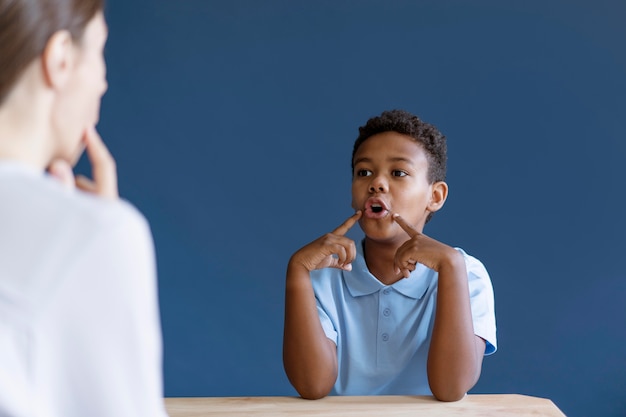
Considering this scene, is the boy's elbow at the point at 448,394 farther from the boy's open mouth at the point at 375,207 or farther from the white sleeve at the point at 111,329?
the white sleeve at the point at 111,329

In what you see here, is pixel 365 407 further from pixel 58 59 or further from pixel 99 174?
pixel 58 59

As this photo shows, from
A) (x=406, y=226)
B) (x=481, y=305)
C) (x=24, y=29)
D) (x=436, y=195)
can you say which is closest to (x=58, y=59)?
(x=24, y=29)

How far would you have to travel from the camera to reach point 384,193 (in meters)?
1.57

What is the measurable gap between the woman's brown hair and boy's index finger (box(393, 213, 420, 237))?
985 mm

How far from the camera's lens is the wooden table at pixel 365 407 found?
1177 millimetres

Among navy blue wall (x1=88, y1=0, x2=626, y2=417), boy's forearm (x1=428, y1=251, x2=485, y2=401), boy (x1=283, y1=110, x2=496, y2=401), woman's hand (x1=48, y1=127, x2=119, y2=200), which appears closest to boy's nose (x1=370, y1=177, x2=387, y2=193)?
boy (x1=283, y1=110, x2=496, y2=401)

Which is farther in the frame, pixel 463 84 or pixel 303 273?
pixel 463 84

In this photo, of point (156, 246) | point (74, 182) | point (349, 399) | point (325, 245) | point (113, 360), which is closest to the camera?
point (113, 360)

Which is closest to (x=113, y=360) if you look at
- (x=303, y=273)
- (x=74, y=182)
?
(x=74, y=182)

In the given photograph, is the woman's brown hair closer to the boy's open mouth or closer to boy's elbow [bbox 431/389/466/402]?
boy's elbow [bbox 431/389/466/402]

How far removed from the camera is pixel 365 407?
1.19 metres

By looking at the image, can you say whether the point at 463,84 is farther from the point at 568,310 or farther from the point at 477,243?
the point at 568,310

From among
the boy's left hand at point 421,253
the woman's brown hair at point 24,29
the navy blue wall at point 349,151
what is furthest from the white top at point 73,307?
the navy blue wall at point 349,151

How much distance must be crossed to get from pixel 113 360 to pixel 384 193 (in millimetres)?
1108
